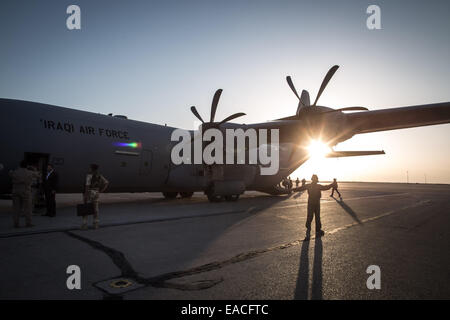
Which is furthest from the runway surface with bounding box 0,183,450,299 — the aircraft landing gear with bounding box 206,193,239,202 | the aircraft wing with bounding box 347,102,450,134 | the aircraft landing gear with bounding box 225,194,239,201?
the aircraft landing gear with bounding box 225,194,239,201

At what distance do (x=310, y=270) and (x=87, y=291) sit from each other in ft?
10.2

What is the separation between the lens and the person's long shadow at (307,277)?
3097mm

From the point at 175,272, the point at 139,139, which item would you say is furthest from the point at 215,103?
the point at 175,272

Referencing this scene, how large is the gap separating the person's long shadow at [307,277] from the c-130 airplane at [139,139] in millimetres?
8485

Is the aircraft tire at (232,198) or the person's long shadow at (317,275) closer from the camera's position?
the person's long shadow at (317,275)

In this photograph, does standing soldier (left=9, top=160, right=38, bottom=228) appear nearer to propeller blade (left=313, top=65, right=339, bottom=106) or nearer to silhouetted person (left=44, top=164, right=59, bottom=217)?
silhouetted person (left=44, top=164, right=59, bottom=217)

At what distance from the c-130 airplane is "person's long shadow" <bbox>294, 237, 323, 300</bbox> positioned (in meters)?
8.48

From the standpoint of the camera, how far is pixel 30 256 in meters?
4.37

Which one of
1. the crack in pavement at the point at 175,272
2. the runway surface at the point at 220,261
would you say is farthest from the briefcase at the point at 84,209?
the crack in pavement at the point at 175,272

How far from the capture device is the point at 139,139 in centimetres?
1273

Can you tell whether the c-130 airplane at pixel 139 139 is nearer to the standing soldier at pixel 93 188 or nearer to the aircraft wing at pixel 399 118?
the aircraft wing at pixel 399 118

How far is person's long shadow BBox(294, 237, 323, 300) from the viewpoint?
10.2 ft
